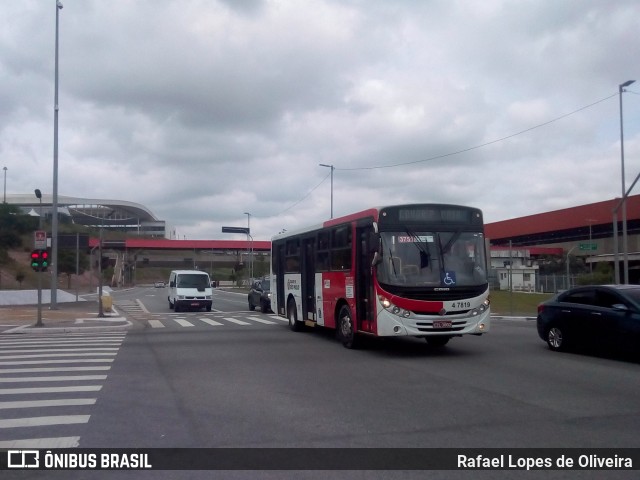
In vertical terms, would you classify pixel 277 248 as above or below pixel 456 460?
above

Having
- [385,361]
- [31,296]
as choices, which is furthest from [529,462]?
[31,296]

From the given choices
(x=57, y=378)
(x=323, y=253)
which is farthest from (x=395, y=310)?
(x=57, y=378)

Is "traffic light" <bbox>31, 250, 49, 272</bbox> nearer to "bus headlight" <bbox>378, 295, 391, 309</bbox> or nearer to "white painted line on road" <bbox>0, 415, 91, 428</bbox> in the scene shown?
"bus headlight" <bbox>378, 295, 391, 309</bbox>

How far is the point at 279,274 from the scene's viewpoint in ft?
79.4

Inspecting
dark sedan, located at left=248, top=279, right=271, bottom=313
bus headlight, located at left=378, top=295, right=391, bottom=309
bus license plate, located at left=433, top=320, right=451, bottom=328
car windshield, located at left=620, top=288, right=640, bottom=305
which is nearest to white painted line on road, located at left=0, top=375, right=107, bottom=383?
bus headlight, located at left=378, top=295, right=391, bottom=309

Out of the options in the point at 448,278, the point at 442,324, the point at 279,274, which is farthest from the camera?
the point at 279,274

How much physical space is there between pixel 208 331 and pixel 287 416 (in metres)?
14.4

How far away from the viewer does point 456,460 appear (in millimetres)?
6910

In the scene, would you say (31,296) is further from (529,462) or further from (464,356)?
(529,462)

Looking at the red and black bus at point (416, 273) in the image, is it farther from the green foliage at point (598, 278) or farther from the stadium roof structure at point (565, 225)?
the stadium roof structure at point (565, 225)

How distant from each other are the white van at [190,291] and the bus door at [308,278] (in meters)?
18.3

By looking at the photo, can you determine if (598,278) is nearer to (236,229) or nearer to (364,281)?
(364,281)

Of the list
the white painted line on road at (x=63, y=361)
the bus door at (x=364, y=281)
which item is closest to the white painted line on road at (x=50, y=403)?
the white painted line on road at (x=63, y=361)

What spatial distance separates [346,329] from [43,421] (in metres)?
9.26
